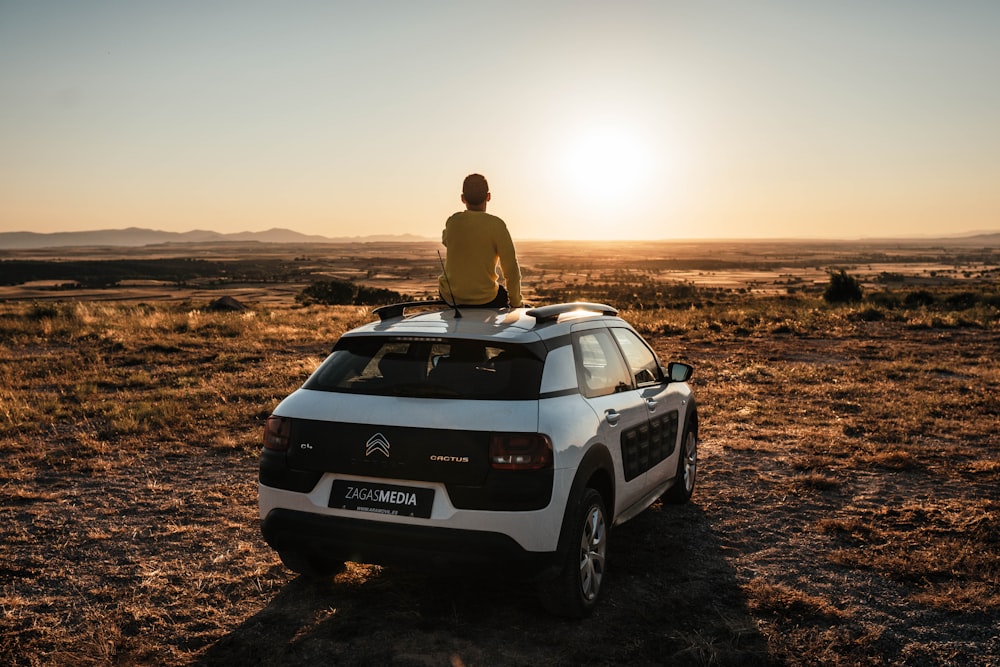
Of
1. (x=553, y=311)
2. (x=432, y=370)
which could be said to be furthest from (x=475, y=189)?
(x=432, y=370)

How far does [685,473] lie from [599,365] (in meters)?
2.15

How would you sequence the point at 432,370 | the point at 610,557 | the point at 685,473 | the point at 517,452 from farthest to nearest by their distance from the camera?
the point at 685,473, the point at 610,557, the point at 432,370, the point at 517,452

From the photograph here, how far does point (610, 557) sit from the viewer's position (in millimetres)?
5582

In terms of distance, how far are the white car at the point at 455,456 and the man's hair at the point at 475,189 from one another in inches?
62.8

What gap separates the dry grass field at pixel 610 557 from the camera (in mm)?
4203

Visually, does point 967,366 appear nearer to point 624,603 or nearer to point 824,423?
point 824,423

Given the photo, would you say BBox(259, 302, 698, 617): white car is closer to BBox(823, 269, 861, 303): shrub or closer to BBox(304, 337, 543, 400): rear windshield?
BBox(304, 337, 543, 400): rear windshield

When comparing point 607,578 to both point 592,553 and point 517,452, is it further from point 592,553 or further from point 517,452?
point 517,452

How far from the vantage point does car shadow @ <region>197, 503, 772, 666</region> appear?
4.04 m

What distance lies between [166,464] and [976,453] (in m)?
8.66

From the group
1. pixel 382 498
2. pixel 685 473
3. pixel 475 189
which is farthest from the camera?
pixel 685 473

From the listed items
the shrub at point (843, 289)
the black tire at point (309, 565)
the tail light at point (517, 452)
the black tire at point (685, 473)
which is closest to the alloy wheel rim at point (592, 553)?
the tail light at point (517, 452)

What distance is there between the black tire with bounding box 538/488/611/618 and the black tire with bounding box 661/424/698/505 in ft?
6.56

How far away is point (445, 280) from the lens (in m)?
6.16
